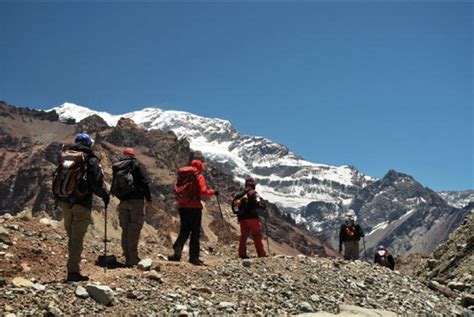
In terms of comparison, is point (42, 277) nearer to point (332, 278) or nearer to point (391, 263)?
point (332, 278)

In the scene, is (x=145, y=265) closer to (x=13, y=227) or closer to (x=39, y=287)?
(x=39, y=287)

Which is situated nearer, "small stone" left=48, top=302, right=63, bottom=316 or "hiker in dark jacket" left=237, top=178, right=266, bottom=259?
"small stone" left=48, top=302, right=63, bottom=316

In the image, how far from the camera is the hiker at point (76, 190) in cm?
1162

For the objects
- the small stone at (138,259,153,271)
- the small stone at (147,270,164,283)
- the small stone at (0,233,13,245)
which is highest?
the small stone at (0,233,13,245)

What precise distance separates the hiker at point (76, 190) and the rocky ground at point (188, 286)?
3.21 ft

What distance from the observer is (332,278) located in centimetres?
1527

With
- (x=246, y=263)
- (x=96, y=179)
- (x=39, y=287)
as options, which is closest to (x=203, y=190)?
(x=246, y=263)

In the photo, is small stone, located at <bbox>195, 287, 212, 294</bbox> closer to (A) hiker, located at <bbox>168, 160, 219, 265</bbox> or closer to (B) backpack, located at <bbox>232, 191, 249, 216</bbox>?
(A) hiker, located at <bbox>168, 160, 219, 265</bbox>

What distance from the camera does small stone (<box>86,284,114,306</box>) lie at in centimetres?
1026

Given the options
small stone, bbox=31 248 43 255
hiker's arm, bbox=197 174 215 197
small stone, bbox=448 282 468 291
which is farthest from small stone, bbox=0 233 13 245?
small stone, bbox=448 282 468 291

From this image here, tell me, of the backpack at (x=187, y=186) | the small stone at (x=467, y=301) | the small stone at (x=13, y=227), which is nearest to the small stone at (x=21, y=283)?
the small stone at (x=13, y=227)

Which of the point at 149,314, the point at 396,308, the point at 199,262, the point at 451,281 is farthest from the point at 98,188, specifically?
the point at 451,281

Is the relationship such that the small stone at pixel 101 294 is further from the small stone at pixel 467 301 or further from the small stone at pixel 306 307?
the small stone at pixel 467 301

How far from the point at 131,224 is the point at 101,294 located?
4223 millimetres
